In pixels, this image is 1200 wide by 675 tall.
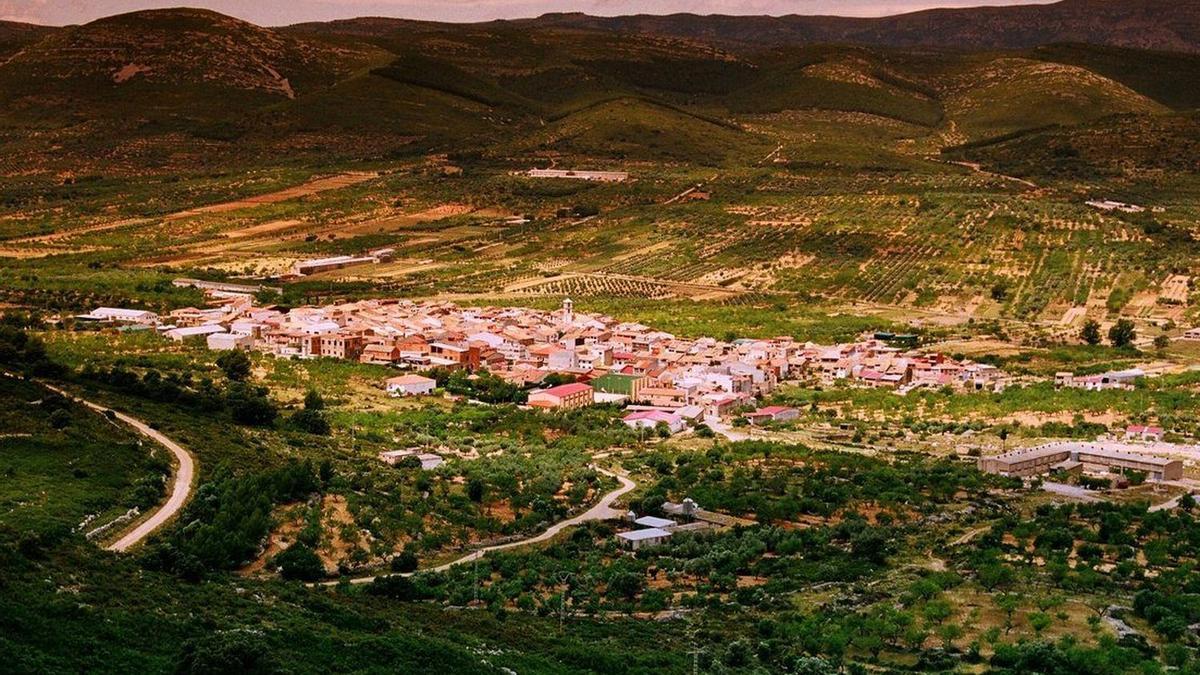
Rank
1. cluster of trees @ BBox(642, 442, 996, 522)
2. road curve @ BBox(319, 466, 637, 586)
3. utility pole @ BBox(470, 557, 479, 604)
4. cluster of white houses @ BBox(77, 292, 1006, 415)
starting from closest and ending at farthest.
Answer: utility pole @ BBox(470, 557, 479, 604), road curve @ BBox(319, 466, 637, 586), cluster of trees @ BBox(642, 442, 996, 522), cluster of white houses @ BBox(77, 292, 1006, 415)

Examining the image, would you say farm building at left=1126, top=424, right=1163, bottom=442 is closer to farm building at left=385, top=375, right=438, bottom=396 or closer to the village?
the village

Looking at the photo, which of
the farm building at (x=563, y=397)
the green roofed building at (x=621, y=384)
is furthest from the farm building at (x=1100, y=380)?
the farm building at (x=563, y=397)

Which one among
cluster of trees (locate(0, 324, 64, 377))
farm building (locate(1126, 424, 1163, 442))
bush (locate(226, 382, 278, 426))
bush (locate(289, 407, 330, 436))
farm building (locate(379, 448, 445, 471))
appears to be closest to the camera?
farm building (locate(379, 448, 445, 471))

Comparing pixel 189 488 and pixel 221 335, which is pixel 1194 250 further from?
pixel 189 488

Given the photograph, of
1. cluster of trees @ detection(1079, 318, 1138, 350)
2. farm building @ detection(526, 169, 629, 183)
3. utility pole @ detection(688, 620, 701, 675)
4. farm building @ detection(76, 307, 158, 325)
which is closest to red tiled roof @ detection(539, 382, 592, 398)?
farm building @ detection(76, 307, 158, 325)

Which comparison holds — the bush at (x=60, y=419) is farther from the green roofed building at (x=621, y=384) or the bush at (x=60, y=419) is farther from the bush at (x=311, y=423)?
the green roofed building at (x=621, y=384)

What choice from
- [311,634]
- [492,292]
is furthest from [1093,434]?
[492,292]
